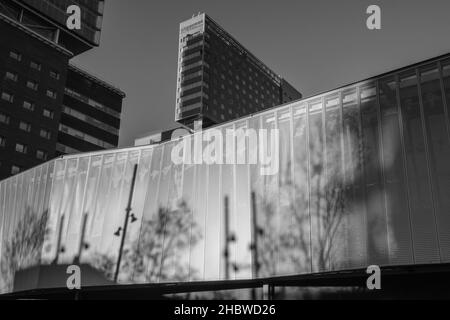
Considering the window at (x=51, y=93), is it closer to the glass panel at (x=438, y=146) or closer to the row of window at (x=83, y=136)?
the row of window at (x=83, y=136)

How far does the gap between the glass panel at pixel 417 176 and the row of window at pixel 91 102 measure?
66.1 metres

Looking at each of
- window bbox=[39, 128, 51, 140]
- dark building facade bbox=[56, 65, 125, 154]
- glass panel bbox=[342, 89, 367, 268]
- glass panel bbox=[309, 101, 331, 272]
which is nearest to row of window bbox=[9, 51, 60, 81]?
dark building facade bbox=[56, 65, 125, 154]

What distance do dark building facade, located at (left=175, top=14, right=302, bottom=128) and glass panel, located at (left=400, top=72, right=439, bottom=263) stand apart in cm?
9841

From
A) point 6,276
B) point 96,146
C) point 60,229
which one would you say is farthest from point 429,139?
point 96,146

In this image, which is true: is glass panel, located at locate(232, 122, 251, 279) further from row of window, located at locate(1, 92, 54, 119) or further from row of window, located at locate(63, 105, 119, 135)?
row of window, located at locate(63, 105, 119, 135)

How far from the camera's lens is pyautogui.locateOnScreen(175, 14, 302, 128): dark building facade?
11719 centimetres

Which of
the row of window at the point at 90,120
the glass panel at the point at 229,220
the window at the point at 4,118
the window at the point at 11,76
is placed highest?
the row of window at the point at 90,120

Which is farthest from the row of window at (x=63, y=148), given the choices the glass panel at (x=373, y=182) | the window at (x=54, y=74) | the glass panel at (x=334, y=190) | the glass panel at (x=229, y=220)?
the glass panel at (x=373, y=182)

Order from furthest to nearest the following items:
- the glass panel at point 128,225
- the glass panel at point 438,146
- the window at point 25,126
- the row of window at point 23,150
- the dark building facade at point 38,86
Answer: the window at point 25,126, the dark building facade at point 38,86, the row of window at point 23,150, the glass panel at point 128,225, the glass panel at point 438,146

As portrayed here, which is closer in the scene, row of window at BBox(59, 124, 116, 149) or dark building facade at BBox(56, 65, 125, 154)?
row of window at BBox(59, 124, 116, 149)

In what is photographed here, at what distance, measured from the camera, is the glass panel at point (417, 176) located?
1207 centimetres

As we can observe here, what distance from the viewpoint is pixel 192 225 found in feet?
57.1
